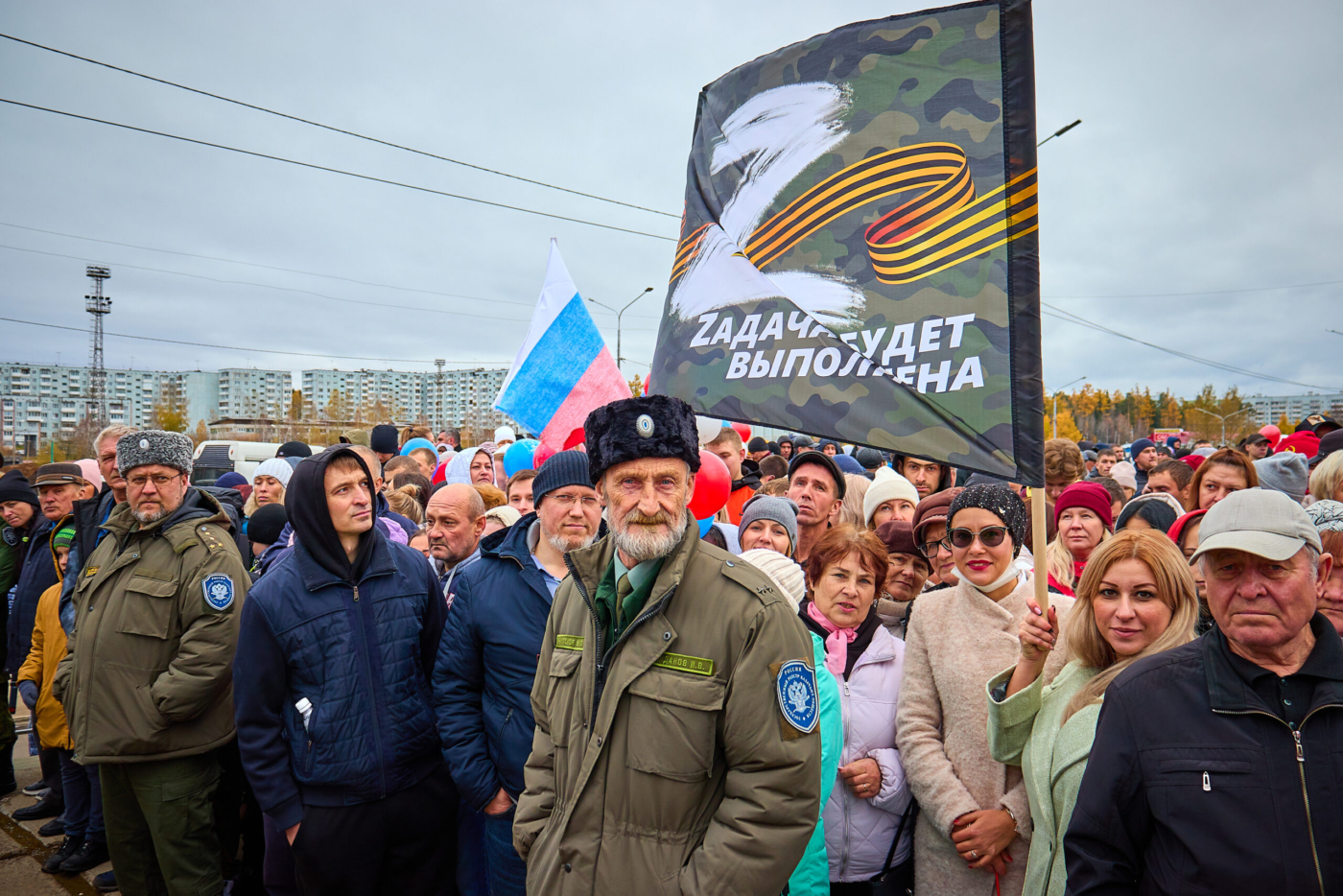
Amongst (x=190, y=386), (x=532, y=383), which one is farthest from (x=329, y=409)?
(x=190, y=386)

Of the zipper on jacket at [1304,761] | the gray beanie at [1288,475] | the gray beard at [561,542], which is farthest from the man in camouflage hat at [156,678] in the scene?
the gray beanie at [1288,475]

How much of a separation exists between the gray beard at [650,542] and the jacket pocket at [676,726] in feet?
1.12

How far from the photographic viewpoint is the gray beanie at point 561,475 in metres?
3.35

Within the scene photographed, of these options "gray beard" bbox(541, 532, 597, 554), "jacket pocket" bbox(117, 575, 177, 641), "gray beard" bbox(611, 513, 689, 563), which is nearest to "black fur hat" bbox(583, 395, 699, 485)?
"gray beard" bbox(611, 513, 689, 563)

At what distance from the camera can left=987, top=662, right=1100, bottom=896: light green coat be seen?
7.39ft

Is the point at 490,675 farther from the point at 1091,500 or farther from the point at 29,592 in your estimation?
the point at 29,592

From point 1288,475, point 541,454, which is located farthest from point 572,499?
point 1288,475

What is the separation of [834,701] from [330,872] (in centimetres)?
212

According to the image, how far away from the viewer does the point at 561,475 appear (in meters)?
3.37

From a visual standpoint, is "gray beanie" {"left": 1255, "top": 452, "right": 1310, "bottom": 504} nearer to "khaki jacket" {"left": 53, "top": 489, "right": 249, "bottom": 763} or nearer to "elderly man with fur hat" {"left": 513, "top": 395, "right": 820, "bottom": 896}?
"elderly man with fur hat" {"left": 513, "top": 395, "right": 820, "bottom": 896}

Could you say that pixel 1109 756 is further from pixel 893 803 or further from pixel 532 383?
pixel 532 383

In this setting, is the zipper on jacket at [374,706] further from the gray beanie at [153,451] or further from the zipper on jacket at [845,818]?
the zipper on jacket at [845,818]

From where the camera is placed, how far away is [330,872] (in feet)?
9.93

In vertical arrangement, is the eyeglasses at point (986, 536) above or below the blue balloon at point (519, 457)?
below
